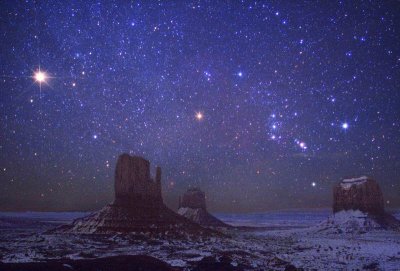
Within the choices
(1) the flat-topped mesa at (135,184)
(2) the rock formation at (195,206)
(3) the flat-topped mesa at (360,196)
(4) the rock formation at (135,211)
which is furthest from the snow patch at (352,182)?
(1) the flat-topped mesa at (135,184)

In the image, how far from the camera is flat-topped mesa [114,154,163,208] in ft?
243

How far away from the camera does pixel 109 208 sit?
6944 cm

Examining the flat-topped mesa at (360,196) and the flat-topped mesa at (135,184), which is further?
the flat-topped mesa at (360,196)

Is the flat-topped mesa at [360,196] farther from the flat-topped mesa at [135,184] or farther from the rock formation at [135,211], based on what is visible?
the flat-topped mesa at [135,184]

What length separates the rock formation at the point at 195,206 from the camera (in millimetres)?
146375

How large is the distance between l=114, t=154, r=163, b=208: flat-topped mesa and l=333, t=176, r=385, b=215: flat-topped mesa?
61325 mm

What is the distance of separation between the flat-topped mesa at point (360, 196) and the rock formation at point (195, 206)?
5783 cm

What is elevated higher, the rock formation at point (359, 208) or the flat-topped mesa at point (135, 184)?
the flat-topped mesa at point (135, 184)

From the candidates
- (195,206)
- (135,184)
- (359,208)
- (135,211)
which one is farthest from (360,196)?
(195,206)

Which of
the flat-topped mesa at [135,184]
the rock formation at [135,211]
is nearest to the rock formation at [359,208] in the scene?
the rock formation at [135,211]

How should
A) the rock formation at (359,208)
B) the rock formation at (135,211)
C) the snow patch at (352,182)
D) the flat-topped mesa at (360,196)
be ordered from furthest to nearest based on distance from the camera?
the snow patch at (352,182)
the flat-topped mesa at (360,196)
the rock formation at (359,208)
the rock formation at (135,211)

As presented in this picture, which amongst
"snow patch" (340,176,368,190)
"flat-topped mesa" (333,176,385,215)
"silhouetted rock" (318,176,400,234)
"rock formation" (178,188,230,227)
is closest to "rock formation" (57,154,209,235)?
"silhouetted rock" (318,176,400,234)

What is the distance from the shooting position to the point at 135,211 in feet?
228

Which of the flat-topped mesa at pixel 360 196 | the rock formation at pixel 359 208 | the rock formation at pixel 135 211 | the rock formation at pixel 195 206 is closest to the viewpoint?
the rock formation at pixel 135 211
